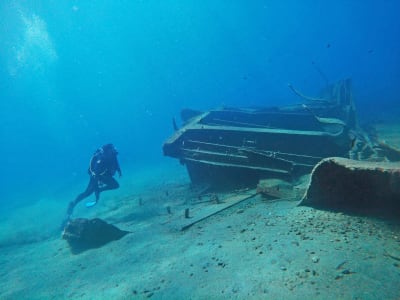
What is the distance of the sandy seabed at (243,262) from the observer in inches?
113

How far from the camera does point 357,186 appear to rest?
3869 millimetres

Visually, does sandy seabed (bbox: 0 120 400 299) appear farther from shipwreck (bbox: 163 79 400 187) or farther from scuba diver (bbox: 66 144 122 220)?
scuba diver (bbox: 66 144 122 220)

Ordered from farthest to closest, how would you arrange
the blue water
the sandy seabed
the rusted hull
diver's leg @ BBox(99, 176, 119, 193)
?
the blue water
diver's leg @ BBox(99, 176, 119, 193)
the rusted hull
the sandy seabed

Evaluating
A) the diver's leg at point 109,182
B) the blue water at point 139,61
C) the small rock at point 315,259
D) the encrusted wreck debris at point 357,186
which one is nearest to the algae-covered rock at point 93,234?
the diver's leg at point 109,182

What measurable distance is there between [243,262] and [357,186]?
6.23 ft

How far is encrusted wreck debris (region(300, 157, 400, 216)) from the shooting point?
3.52 meters

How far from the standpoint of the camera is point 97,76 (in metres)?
186

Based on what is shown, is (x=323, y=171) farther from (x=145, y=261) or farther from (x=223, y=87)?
(x=223, y=87)

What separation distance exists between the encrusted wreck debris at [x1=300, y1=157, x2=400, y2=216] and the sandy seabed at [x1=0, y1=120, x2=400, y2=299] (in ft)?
0.59

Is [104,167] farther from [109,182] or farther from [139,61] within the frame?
[139,61]

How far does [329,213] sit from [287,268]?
1398 mm

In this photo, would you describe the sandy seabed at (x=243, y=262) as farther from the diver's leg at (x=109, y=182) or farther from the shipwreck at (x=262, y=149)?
the diver's leg at (x=109, y=182)

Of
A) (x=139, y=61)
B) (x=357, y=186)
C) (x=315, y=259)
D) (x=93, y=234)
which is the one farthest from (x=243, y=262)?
(x=139, y=61)

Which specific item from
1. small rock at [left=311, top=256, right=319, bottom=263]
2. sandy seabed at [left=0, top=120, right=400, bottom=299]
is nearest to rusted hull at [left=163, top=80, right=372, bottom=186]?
sandy seabed at [left=0, top=120, right=400, bottom=299]
